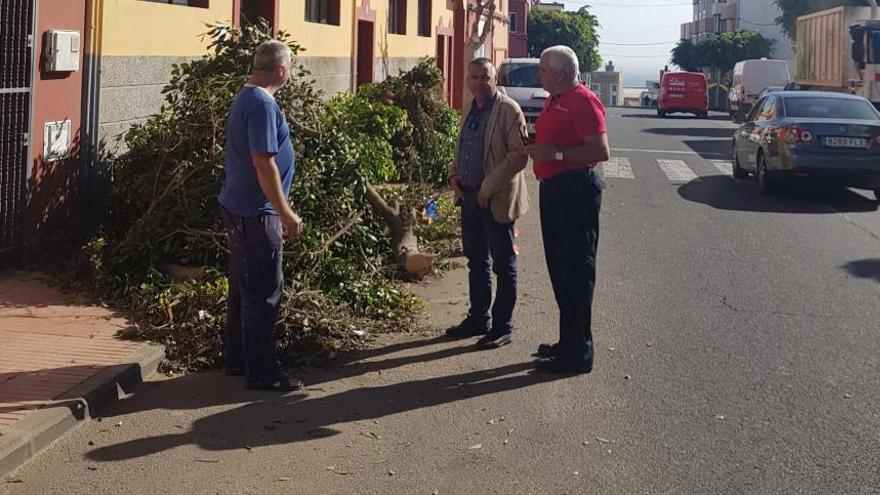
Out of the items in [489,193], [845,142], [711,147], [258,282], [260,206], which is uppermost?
[711,147]

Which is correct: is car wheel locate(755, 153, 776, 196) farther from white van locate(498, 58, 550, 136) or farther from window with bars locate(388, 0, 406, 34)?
white van locate(498, 58, 550, 136)

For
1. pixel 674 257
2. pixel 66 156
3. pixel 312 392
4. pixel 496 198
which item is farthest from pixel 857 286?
→ pixel 66 156

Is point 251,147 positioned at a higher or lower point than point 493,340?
higher

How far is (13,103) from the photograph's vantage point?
8227mm

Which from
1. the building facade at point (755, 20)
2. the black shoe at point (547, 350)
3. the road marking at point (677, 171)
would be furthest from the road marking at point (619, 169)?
the building facade at point (755, 20)

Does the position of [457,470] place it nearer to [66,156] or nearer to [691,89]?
[66,156]

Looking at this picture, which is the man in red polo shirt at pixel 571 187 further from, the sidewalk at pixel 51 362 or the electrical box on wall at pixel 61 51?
the electrical box on wall at pixel 61 51

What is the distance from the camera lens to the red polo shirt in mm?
6578

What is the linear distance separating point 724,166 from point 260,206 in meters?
16.9

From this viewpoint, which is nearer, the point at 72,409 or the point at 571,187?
the point at 72,409

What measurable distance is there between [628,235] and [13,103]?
656cm

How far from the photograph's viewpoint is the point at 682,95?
50438mm

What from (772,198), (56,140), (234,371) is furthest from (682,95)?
(234,371)

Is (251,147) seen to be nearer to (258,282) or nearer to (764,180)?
(258,282)
